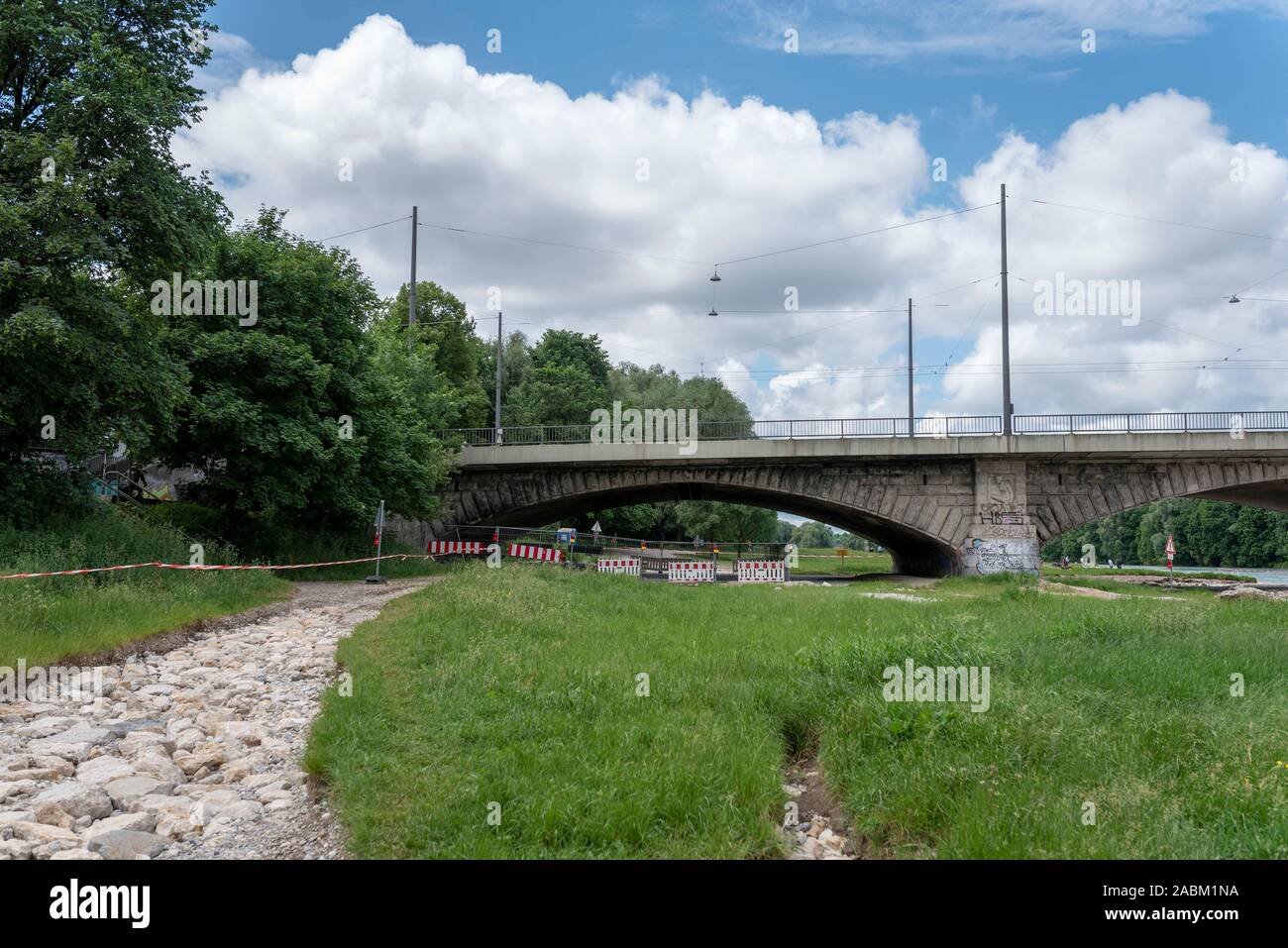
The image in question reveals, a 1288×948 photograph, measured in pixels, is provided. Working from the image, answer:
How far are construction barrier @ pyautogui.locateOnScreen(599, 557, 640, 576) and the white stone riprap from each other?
17.7 metres

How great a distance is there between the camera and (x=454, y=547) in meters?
32.3

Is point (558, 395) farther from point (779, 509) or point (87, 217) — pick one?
point (87, 217)

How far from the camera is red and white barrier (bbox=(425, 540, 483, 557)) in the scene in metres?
31.7

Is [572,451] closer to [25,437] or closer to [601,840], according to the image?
[25,437]

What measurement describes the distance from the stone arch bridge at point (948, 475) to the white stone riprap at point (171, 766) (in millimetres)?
22385

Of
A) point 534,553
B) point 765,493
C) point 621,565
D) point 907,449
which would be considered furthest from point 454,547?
point 907,449

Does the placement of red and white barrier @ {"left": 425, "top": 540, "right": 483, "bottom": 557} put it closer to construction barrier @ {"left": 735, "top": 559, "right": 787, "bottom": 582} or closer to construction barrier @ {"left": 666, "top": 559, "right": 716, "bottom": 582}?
construction barrier @ {"left": 666, "top": 559, "right": 716, "bottom": 582}

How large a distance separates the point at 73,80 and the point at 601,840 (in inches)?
655

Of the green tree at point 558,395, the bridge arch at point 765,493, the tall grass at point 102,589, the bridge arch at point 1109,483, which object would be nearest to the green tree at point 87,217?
the tall grass at point 102,589

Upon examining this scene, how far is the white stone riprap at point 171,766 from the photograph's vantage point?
443 cm

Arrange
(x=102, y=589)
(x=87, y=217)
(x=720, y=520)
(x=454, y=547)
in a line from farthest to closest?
(x=720, y=520) < (x=454, y=547) < (x=87, y=217) < (x=102, y=589)

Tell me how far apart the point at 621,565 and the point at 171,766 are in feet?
73.1

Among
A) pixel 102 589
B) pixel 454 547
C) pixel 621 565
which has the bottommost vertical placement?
pixel 621 565

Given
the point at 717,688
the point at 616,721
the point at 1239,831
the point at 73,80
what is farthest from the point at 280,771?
the point at 73,80
